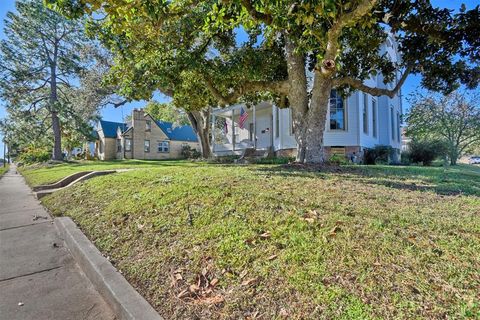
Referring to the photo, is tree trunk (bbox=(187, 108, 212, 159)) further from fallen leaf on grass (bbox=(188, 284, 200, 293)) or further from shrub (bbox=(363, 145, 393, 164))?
fallen leaf on grass (bbox=(188, 284, 200, 293))

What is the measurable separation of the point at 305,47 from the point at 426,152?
15.2 metres

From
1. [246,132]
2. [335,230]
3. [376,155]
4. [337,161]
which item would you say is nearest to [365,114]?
[376,155]

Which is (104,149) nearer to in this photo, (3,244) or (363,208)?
(3,244)

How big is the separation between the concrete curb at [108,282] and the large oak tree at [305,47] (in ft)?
14.6

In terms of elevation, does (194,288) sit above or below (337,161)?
below

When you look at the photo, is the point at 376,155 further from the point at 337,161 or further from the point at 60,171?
the point at 60,171

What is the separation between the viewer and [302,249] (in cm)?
286

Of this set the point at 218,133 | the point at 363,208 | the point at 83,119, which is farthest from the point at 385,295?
the point at 83,119

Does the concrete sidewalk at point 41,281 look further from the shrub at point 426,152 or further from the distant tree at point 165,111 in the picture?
the distant tree at point 165,111

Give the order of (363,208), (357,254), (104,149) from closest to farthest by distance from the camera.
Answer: (357,254)
(363,208)
(104,149)

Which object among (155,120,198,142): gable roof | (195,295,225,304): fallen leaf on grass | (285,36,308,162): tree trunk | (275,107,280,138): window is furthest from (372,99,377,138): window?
(155,120,198,142): gable roof

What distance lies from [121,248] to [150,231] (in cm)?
41

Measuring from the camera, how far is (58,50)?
26.6m

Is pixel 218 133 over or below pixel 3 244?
over
